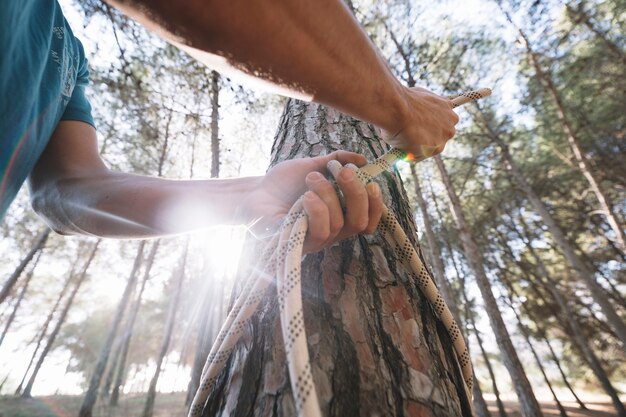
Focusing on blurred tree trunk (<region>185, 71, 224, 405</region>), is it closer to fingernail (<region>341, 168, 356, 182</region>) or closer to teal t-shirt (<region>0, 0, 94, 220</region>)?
teal t-shirt (<region>0, 0, 94, 220</region>)

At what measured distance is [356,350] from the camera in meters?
0.77

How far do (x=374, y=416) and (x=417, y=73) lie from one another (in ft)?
34.6

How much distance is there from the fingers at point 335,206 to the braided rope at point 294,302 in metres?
0.04

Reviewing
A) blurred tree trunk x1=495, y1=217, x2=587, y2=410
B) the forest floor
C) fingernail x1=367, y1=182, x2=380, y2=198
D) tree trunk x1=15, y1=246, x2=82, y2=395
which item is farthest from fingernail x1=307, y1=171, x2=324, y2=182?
tree trunk x1=15, y1=246, x2=82, y2=395

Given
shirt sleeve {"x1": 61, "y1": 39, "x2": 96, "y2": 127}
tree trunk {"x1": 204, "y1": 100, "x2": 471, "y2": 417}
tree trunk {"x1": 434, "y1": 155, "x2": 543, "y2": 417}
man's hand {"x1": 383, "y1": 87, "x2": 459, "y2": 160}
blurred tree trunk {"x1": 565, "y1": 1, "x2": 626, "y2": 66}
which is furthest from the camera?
blurred tree trunk {"x1": 565, "y1": 1, "x2": 626, "y2": 66}

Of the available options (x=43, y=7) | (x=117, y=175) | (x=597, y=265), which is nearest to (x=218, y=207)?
(x=117, y=175)

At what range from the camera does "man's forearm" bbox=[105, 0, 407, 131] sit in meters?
0.50

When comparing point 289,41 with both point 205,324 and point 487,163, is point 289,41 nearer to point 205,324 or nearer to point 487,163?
point 205,324

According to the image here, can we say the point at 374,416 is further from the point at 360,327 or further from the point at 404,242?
the point at 404,242

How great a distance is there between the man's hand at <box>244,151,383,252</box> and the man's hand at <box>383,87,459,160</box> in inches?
6.0

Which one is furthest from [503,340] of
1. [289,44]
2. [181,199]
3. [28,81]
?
[28,81]

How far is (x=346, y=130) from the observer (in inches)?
62.9

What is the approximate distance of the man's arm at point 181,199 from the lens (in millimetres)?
837

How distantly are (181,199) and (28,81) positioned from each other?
1.97ft
